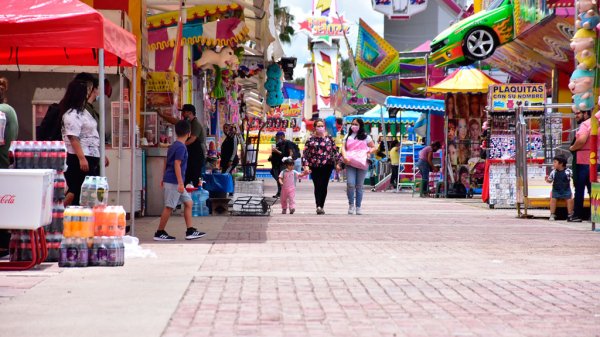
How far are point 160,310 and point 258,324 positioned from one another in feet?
2.66

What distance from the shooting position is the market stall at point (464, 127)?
28.8m

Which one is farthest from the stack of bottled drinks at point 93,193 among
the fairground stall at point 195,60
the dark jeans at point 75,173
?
the fairground stall at point 195,60

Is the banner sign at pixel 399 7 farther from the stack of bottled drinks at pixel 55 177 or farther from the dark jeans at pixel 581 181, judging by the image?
the stack of bottled drinks at pixel 55 177

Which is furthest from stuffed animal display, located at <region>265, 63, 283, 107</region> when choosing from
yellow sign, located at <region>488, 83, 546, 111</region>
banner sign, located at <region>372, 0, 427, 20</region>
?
banner sign, located at <region>372, 0, 427, 20</region>

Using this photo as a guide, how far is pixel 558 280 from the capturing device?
9.66m

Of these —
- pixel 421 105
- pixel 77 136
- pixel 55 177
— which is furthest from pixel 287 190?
pixel 421 105

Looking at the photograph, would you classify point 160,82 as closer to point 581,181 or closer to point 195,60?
point 195,60

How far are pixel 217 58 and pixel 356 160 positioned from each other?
4.86 metres

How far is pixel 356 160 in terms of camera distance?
802 inches

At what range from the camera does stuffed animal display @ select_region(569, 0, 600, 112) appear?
17.1m

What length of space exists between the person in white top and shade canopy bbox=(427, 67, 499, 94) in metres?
17.7

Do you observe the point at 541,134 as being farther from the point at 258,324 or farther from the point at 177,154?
the point at 258,324

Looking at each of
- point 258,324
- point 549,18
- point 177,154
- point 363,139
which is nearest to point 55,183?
point 177,154

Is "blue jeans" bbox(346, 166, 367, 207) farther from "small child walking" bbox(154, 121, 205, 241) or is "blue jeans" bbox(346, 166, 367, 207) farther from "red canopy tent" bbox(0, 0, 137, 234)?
"red canopy tent" bbox(0, 0, 137, 234)
